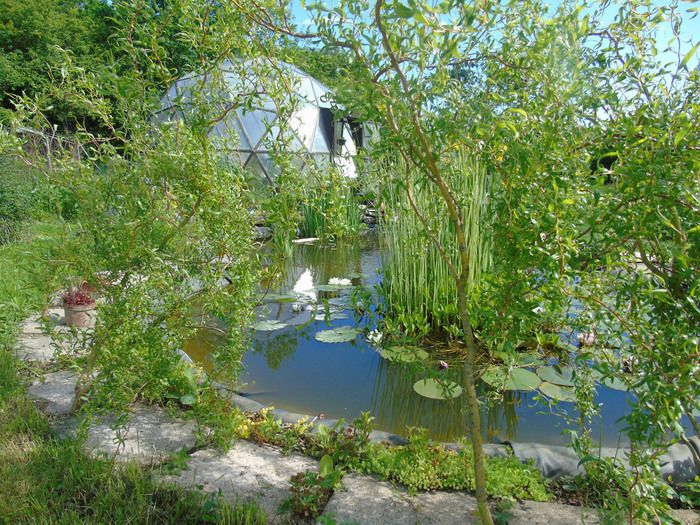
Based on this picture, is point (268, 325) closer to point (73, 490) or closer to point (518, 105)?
point (73, 490)

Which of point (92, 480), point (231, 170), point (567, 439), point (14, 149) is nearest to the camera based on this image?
point (92, 480)

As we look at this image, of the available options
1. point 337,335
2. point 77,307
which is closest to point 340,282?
point 337,335

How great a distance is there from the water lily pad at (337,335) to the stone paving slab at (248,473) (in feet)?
6.03

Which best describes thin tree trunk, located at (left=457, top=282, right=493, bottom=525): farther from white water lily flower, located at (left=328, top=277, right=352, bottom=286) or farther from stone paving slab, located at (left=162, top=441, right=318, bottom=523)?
white water lily flower, located at (left=328, top=277, right=352, bottom=286)

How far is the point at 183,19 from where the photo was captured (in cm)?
207

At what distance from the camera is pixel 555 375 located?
3541mm

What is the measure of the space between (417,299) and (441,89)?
311cm

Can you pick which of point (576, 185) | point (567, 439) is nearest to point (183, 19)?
point (576, 185)

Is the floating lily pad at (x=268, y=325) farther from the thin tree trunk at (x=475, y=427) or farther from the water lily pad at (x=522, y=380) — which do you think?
the thin tree trunk at (x=475, y=427)

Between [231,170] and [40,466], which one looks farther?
[231,170]

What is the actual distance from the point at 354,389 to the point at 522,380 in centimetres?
114

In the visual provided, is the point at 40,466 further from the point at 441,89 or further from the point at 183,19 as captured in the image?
the point at 441,89

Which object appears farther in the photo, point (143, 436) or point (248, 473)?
point (143, 436)

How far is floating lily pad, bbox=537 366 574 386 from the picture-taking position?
344 cm
